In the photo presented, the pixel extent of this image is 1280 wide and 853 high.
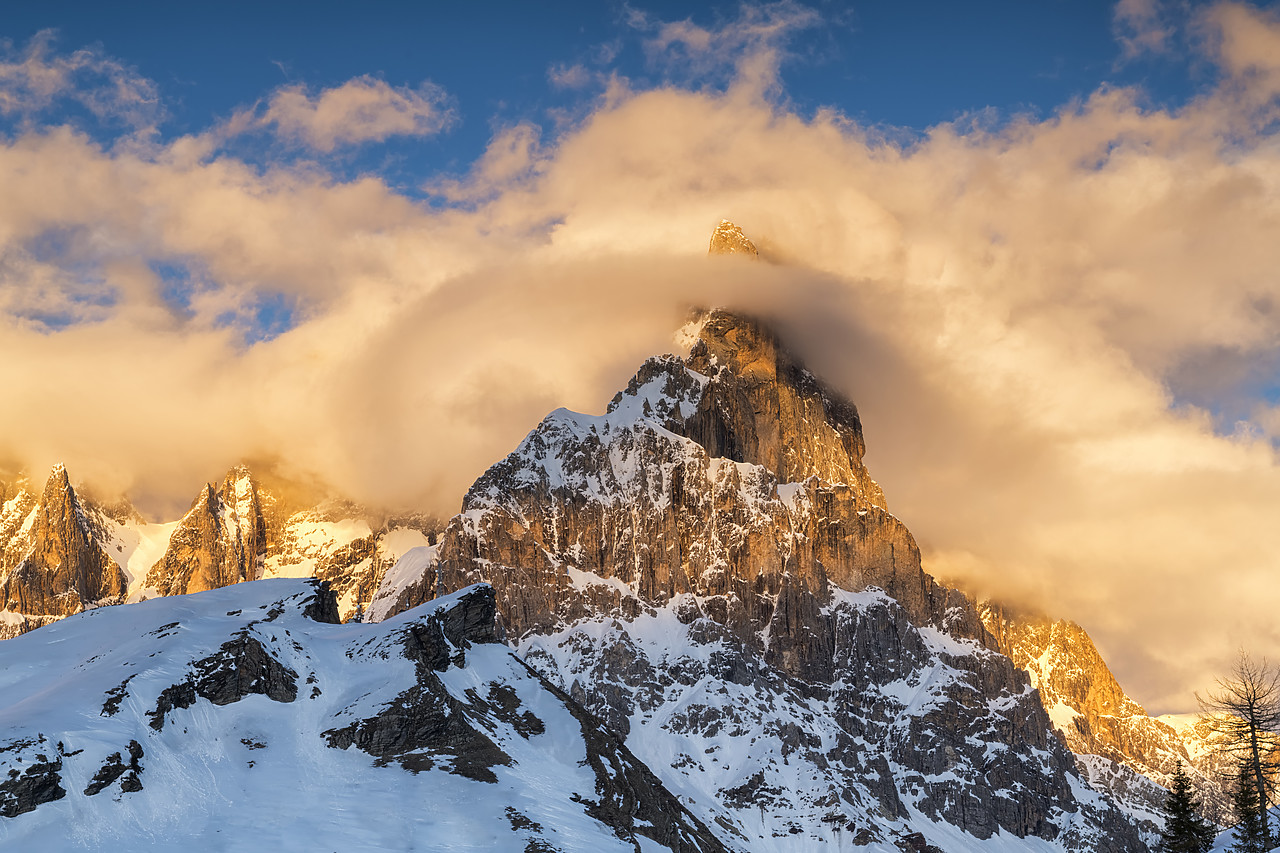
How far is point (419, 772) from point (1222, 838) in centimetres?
8324

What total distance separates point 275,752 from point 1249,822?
102 m

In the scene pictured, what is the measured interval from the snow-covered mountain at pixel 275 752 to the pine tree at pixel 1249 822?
228ft

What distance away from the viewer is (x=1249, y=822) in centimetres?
11256

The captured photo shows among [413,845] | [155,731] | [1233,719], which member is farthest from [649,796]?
[1233,719]

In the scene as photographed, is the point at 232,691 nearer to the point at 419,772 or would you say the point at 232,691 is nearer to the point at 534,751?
the point at 419,772

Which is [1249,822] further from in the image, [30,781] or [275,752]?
[30,781]

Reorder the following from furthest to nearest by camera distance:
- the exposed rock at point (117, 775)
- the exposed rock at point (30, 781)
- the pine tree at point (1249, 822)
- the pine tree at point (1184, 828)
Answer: the exposed rock at point (117, 775) → the exposed rock at point (30, 781) → the pine tree at point (1184, 828) → the pine tree at point (1249, 822)

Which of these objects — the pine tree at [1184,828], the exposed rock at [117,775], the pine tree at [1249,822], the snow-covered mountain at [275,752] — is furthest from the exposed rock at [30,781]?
the pine tree at [1249,822]

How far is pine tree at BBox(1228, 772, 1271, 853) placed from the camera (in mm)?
110062

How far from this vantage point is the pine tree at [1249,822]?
11006 centimetres

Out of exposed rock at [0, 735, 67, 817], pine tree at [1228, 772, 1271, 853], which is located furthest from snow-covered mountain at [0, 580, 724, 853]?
pine tree at [1228, 772, 1271, 853]

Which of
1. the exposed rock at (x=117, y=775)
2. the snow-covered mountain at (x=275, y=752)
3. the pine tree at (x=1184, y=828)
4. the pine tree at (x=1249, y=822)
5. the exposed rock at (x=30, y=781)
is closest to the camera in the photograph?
the pine tree at (x=1249, y=822)

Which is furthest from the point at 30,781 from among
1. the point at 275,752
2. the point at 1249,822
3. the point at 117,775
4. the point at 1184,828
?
the point at 1249,822

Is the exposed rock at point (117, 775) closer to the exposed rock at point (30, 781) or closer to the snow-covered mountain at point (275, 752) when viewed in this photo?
the snow-covered mountain at point (275, 752)
